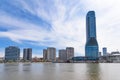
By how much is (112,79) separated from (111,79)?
0.31 metres

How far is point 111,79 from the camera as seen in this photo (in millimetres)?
54531

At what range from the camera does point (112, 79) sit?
5447 centimetres
